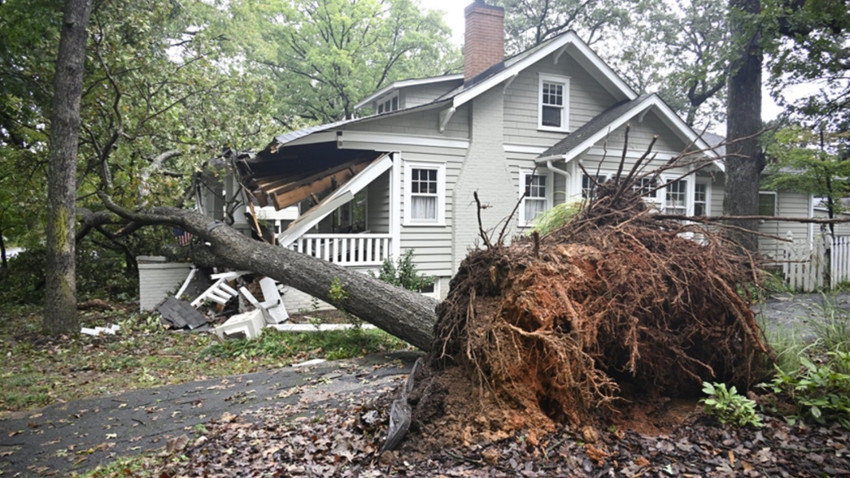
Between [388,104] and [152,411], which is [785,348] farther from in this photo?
[388,104]

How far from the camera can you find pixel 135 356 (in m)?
8.43

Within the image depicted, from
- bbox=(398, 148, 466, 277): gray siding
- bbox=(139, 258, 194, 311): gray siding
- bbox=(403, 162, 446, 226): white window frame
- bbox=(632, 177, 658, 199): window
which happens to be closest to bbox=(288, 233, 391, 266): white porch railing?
bbox=(398, 148, 466, 277): gray siding

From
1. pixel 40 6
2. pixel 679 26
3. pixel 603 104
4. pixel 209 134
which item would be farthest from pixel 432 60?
pixel 40 6

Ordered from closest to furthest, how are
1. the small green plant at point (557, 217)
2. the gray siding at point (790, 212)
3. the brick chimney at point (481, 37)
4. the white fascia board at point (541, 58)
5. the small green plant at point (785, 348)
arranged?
the small green plant at point (785, 348), the small green plant at point (557, 217), the white fascia board at point (541, 58), the brick chimney at point (481, 37), the gray siding at point (790, 212)

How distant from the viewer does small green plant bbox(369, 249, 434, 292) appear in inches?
492

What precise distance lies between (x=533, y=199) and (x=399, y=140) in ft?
14.2

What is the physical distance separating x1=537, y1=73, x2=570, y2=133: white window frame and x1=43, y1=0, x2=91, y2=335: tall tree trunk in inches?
440

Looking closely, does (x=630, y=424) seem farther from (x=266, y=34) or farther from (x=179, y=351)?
(x=266, y=34)

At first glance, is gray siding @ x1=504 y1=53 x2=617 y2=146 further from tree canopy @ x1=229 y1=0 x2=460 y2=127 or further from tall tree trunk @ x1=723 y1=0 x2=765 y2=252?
tree canopy @ x1=229 y1=0 x2=460 y2=127

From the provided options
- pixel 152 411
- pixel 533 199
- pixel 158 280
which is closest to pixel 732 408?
pixel 152 411

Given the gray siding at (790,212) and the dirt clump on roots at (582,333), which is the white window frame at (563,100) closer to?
the gray siding at (790,212)

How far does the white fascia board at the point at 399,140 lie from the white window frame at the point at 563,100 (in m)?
2.63

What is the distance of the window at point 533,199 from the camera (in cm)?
1490

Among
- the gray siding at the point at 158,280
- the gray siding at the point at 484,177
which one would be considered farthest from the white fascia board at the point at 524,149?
the gray siding at the point at 158,280
